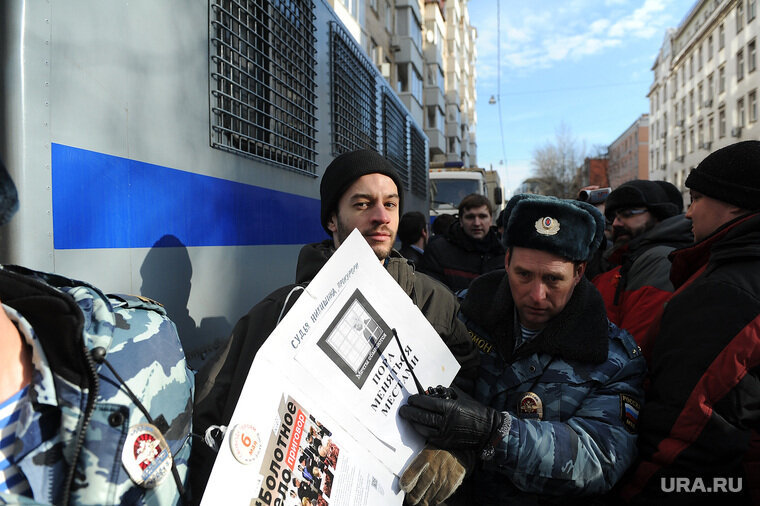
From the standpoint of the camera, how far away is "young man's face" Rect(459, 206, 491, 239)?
4504mm

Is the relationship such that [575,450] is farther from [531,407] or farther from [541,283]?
[541,283]

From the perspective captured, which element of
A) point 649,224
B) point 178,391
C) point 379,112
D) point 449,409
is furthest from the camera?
point 379,112

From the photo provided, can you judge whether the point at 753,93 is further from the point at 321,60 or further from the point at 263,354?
the point at 263,354

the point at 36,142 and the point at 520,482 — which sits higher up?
the point at 36,142

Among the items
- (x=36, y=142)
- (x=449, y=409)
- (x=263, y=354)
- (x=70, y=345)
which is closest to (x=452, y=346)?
(x=449, y=409)

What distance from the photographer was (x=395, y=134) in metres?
6.05

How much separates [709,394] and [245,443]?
47.6 inches

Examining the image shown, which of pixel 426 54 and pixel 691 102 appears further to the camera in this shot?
pixel 691 102

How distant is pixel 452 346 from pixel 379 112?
3873 mm

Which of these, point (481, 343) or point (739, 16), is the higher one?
point (739, 16)

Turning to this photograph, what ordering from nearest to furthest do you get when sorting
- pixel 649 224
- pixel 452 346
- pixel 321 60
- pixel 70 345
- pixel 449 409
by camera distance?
pixel 70 345 < pixel 449 409 < pixel 452 346 < pixel 649 224 < pixel 321 60

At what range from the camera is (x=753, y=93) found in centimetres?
2742

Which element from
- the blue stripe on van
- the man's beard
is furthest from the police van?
the man's beard

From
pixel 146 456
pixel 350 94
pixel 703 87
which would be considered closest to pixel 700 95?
pixel 703 87
